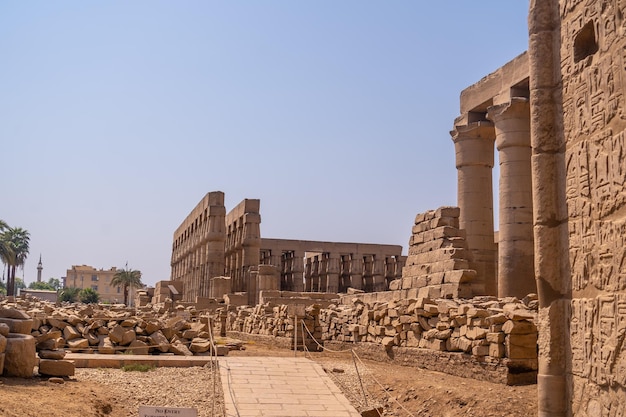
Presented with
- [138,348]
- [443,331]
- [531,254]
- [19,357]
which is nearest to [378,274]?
[531,254]

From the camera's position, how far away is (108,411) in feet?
31.4

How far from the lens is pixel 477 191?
17750 millimetres

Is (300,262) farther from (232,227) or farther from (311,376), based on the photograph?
(311,376)

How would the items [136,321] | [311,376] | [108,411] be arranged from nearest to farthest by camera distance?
[108,411], [311,376], [136,321]

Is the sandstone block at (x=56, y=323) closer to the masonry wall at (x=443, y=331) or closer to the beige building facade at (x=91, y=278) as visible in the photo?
the masonry wall at (x=443, y=331)

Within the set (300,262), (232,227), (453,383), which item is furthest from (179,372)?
(300,262)

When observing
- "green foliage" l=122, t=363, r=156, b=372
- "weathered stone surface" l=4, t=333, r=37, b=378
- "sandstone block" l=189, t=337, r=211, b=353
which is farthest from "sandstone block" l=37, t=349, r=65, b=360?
"sandstone block" l=189, t=337, r=211, b=353

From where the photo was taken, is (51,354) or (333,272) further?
(333,272)

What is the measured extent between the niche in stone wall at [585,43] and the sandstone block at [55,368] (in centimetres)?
836

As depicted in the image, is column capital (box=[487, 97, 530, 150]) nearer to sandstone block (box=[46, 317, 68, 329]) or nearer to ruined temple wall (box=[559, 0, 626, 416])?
ruined temple wall (box=[559, 0, 626, 416])

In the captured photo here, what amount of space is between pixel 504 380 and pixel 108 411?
5.75 m

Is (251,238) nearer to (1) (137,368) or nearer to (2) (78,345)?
(2) (78,345)

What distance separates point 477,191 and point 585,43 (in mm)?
12005

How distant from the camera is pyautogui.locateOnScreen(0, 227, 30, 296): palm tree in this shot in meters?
58.5
